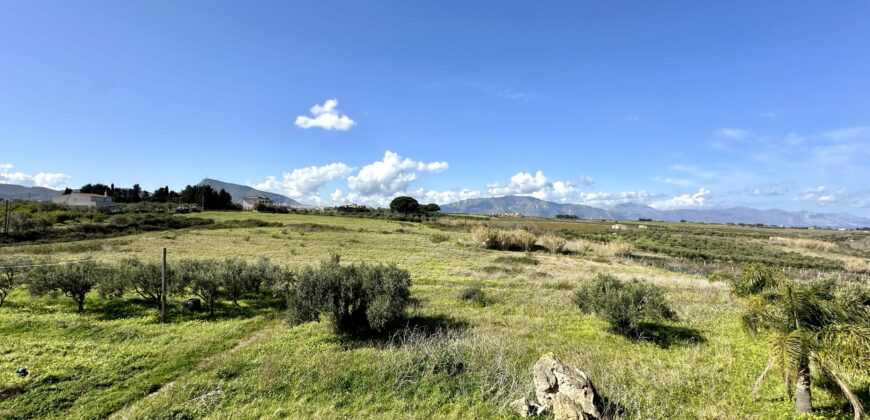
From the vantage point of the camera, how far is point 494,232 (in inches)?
2274

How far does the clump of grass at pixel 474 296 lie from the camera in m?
18.8

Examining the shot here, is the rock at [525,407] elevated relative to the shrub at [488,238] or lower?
lower

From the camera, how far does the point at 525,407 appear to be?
7.85 metres

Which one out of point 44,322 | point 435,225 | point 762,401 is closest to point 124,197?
point 435,225

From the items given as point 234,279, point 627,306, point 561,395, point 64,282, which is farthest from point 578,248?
point 64,282

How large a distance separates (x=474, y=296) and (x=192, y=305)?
13.6 meters

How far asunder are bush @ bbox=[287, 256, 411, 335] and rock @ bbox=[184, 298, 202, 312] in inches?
239

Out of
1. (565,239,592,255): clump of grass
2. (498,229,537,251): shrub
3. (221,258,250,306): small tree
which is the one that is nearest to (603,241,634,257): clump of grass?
(565,239,592,255): clump of grass

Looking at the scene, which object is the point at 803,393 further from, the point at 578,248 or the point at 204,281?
the point at 578,248

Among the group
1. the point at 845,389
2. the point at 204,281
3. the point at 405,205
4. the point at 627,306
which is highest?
the point at 405,205

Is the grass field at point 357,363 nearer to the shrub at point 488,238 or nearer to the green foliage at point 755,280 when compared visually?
the green foliage at point 755,280

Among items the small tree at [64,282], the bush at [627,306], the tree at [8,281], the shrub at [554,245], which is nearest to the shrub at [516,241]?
the shrub at [554,245]

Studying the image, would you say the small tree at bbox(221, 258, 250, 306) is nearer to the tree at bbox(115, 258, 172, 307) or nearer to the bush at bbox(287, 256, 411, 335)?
the tree at bbox(115, 258, 172, 307)

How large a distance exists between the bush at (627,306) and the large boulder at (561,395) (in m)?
7.22
